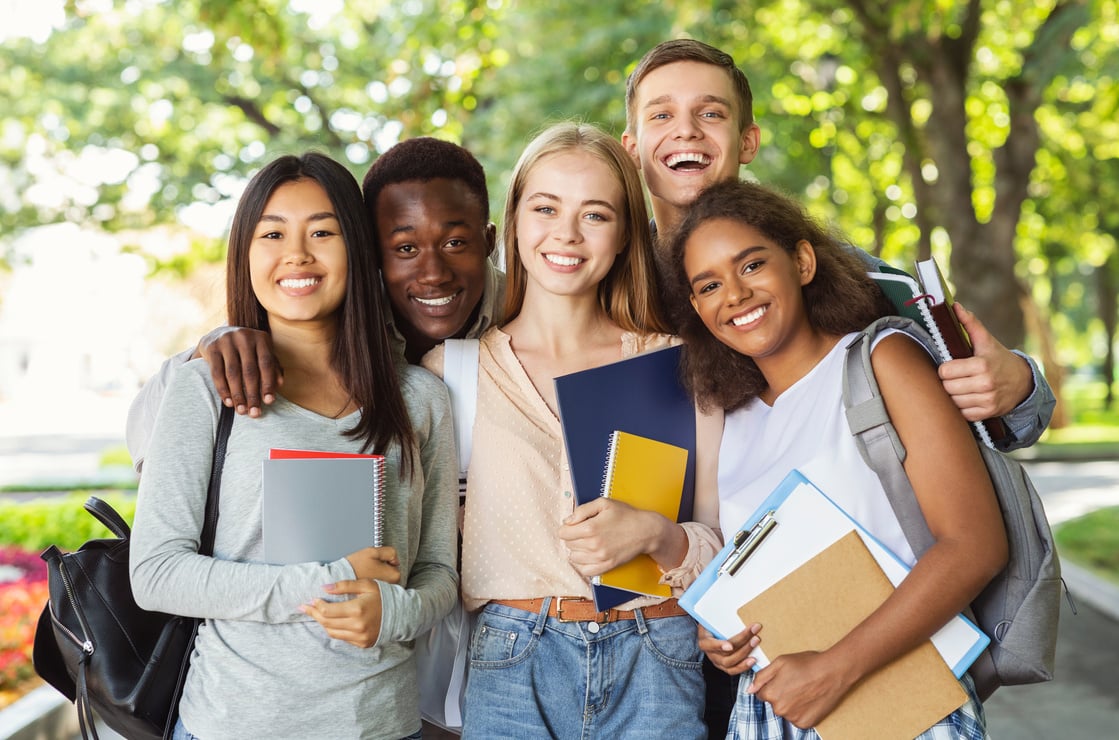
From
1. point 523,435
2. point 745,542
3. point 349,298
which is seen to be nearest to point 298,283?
point 349,298

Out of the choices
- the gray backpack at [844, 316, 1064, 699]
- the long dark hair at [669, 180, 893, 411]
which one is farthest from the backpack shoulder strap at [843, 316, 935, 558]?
the long dark hair at [669, 180, 893, 411]

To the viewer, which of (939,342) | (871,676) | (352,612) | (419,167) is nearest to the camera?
(352,612)

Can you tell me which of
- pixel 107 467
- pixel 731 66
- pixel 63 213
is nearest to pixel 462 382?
pixel 731 66

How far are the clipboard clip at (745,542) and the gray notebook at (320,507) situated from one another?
736mm

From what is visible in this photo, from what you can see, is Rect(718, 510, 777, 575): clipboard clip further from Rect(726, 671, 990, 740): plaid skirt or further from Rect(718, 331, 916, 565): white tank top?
Rect(726, 671, 990, 740): plaid skirt

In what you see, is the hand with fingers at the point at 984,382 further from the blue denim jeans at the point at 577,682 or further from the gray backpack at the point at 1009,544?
the blue denim jeans at the point at 577,682

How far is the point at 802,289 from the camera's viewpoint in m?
2.43

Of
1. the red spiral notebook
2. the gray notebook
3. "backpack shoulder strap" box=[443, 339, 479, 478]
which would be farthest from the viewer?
"backpack shoulder strap" box=[443, 339, 479, 478]

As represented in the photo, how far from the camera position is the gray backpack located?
6.90 feet

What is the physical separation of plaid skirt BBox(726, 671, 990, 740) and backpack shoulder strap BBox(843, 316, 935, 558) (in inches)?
13.4

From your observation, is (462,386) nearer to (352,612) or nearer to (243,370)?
(243,370)

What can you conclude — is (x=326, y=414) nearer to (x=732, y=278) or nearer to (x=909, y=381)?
(x=732, y=278)

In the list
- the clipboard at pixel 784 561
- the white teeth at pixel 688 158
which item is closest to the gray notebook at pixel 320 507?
the clipboard at pixel 784 561

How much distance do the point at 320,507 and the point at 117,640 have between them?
54 centimetres
